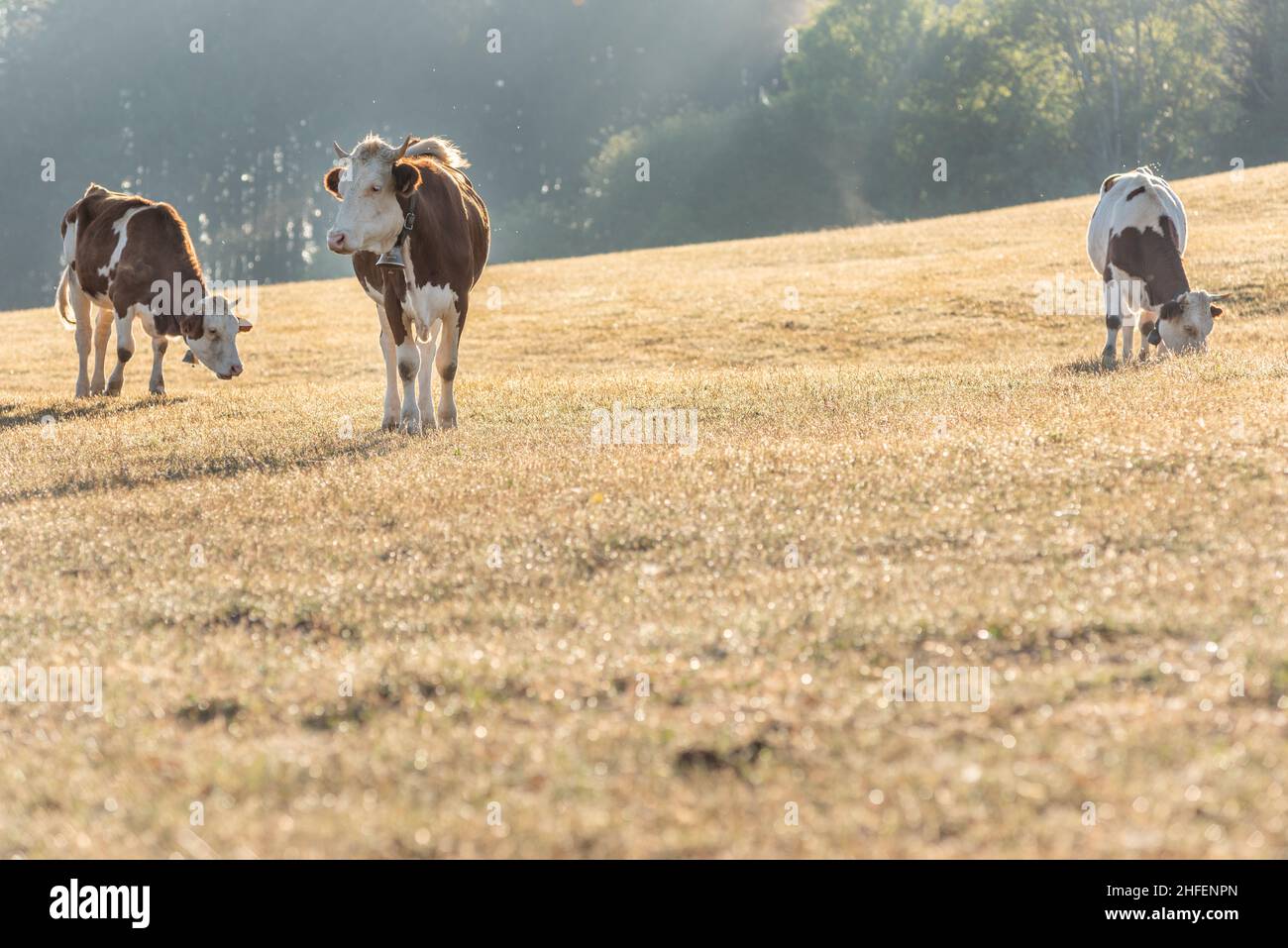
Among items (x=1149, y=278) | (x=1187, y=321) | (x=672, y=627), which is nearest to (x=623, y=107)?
(x=1149, y=278)

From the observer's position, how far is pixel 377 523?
852cm

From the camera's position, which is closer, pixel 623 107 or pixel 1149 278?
pixel 1149 278

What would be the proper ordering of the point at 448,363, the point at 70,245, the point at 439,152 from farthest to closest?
1. the point at 70,245
2. the point at 439,152
3. the point at 448,363

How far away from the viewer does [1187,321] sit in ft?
51.6

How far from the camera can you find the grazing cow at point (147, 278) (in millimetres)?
16609

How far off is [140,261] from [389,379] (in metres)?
5.59

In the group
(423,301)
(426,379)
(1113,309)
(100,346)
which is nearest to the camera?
(423,301)

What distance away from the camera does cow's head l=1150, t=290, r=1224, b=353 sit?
617 inches

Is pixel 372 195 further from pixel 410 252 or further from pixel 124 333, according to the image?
pixel 124 333

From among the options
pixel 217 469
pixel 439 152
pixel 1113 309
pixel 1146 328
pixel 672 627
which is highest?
pixel 439 152
